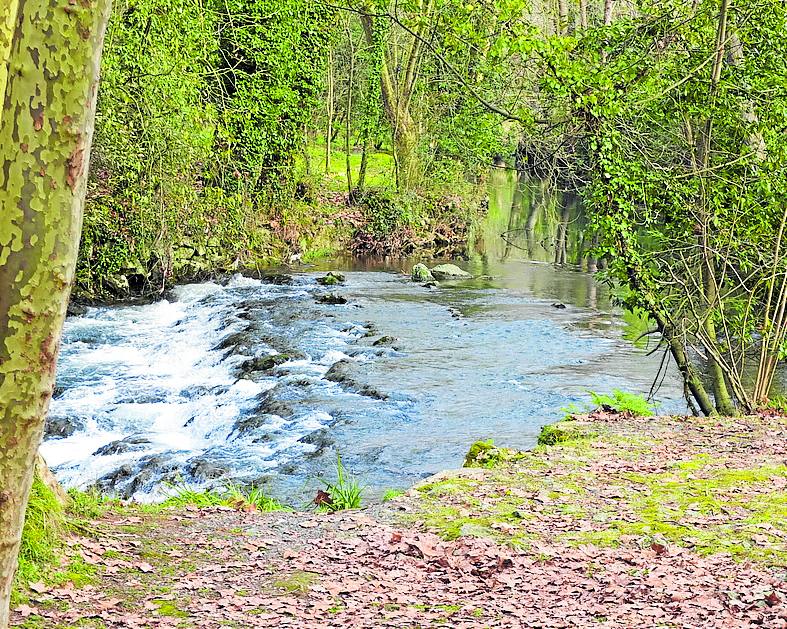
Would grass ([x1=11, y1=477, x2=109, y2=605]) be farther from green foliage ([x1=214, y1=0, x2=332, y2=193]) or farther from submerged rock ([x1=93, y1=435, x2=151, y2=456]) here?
green foliage ([x1=214, y1=0, x2=332, y2=193])

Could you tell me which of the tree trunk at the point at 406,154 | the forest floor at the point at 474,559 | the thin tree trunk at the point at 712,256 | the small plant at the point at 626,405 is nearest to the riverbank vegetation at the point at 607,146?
the thin tree trunk at the point at 712,256

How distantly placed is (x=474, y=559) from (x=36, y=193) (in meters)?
4.35

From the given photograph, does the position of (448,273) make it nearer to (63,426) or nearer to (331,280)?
(331,280)

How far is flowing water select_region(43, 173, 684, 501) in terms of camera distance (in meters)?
11.4

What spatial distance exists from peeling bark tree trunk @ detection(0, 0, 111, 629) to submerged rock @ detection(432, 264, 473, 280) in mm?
24695

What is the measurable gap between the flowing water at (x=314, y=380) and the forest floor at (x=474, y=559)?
3107 mm

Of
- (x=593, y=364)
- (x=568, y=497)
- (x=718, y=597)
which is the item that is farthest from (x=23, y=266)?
(x=593, y=364)

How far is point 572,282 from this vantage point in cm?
A: 2673

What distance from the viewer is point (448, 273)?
27922 millimetres

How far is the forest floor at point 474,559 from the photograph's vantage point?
513 centimetres

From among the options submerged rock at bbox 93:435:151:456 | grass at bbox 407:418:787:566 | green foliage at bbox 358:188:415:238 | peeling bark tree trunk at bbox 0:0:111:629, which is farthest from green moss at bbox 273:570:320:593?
green foliage at bbox 358:188:415:238

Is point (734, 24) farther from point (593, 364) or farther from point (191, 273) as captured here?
point (191, 273)

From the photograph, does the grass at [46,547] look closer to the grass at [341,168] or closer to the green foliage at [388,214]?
Answer: the grass at [341,168]

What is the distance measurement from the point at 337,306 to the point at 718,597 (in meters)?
17.0
